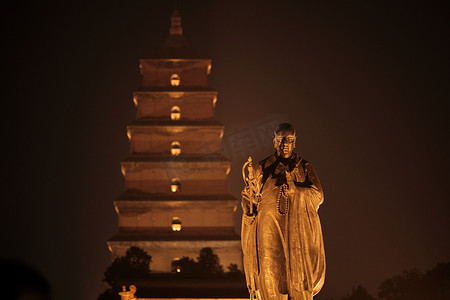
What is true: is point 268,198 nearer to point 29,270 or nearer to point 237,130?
point 29,270

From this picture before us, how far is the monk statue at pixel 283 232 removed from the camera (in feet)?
25.0

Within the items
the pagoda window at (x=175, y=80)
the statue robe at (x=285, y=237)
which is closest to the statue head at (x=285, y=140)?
the statue robe at (x=285, y=237)

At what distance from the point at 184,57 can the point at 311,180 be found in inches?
1162

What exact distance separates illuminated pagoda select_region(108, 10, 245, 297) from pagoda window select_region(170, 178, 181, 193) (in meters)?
0.02

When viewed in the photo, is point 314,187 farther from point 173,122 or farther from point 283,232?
point 173,122

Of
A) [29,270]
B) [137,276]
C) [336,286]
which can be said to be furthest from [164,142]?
[29,270]

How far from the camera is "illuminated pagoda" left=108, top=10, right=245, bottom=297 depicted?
110 feet

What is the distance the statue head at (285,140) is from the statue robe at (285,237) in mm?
184

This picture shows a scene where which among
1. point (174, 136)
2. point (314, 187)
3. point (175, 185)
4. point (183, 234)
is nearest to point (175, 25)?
point (174, 136)

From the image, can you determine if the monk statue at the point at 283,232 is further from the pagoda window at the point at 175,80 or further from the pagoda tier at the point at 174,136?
the pagoda window at the point at 175,80

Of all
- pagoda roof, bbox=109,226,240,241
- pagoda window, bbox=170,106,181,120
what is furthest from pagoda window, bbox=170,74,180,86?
pagoda roof, bbox=109,226,240,241

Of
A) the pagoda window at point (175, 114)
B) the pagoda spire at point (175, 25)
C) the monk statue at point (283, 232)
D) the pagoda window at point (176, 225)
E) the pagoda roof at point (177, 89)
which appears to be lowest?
the pagoda window at point (176, 225)

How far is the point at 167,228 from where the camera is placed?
34.1 metres

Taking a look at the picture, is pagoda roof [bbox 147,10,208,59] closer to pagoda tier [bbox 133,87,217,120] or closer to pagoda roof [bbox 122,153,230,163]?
pagoda tier [bbox 133,87,217,120]
